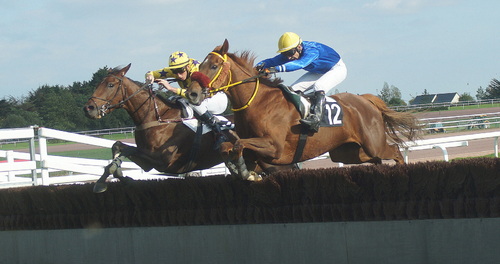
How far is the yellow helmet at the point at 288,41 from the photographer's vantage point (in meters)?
7.25

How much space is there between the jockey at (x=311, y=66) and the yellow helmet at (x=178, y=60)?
1197mm

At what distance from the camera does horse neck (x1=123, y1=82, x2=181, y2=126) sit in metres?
8.04

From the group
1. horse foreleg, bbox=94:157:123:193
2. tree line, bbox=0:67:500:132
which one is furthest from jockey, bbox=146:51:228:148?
tree line, bbox=0:67:500:132

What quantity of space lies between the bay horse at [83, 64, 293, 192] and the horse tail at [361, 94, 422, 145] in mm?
1577

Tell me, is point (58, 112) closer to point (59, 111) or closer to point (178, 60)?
point (59, 111)

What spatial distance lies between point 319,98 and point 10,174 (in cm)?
473

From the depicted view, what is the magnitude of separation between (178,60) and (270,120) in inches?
79.2

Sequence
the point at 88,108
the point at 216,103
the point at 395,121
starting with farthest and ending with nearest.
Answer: the point at 395,121, the point at 216,103, the point at 88,108

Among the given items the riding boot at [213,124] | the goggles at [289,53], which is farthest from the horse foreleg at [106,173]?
the goggles at [289,53]

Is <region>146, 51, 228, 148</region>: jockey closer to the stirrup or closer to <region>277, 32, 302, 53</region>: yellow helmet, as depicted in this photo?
<region>277, 32, 302, 53</region>: yellow helmet

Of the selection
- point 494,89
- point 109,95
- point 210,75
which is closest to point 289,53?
point 210,75

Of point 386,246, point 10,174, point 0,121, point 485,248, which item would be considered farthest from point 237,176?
point 0,121

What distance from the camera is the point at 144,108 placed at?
808 centimetres

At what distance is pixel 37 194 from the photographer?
7023 millimetres
